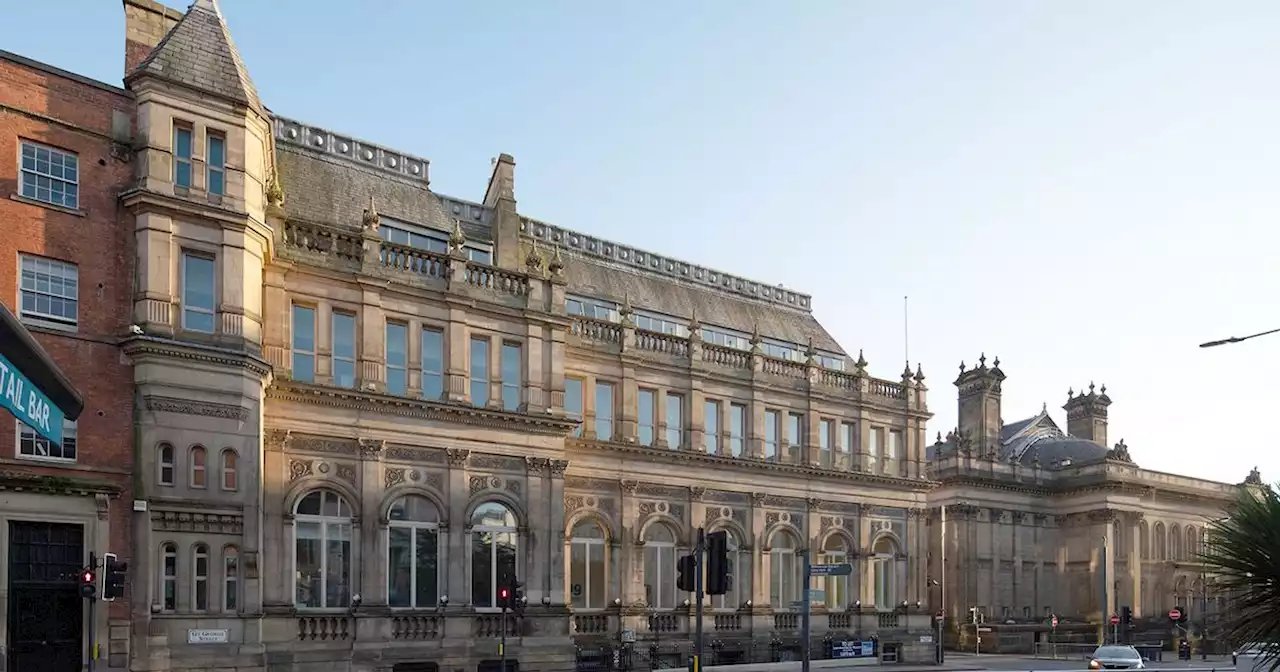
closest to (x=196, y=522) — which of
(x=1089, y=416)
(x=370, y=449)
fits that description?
(x=370, y=449)

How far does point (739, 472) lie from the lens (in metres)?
46.9

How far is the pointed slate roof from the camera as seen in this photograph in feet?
98.2

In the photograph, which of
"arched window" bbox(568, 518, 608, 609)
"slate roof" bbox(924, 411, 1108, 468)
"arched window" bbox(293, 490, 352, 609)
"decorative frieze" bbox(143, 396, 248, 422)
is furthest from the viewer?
"slate roof" bbox(924, 411, 1108, 468)

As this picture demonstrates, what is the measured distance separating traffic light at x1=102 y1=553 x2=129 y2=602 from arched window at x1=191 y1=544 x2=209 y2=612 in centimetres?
276

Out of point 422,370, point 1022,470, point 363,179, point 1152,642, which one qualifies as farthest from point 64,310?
point 1152,642

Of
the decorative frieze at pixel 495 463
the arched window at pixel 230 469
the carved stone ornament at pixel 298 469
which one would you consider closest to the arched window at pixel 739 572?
the decorative frieze at pixel 495 463

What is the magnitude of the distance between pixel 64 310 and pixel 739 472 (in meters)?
26.8

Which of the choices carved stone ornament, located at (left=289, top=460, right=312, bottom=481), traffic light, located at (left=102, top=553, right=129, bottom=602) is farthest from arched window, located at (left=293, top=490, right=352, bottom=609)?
traffic light, located at (left=102, top=553, right=129, bottom=602)

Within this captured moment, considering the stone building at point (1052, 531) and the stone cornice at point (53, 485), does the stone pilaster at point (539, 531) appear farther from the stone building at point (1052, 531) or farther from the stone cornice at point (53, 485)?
the stone building at point (1052, 531)

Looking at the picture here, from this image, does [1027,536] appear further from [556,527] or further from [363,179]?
[363,179]

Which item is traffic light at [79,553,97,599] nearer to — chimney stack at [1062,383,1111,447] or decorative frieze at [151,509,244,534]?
decorative frieze at [151,509,244,534]

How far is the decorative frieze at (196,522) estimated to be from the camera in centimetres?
2855

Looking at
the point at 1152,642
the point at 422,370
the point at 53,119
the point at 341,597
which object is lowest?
the point at 1152,642

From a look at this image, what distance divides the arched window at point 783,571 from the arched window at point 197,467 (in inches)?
987
